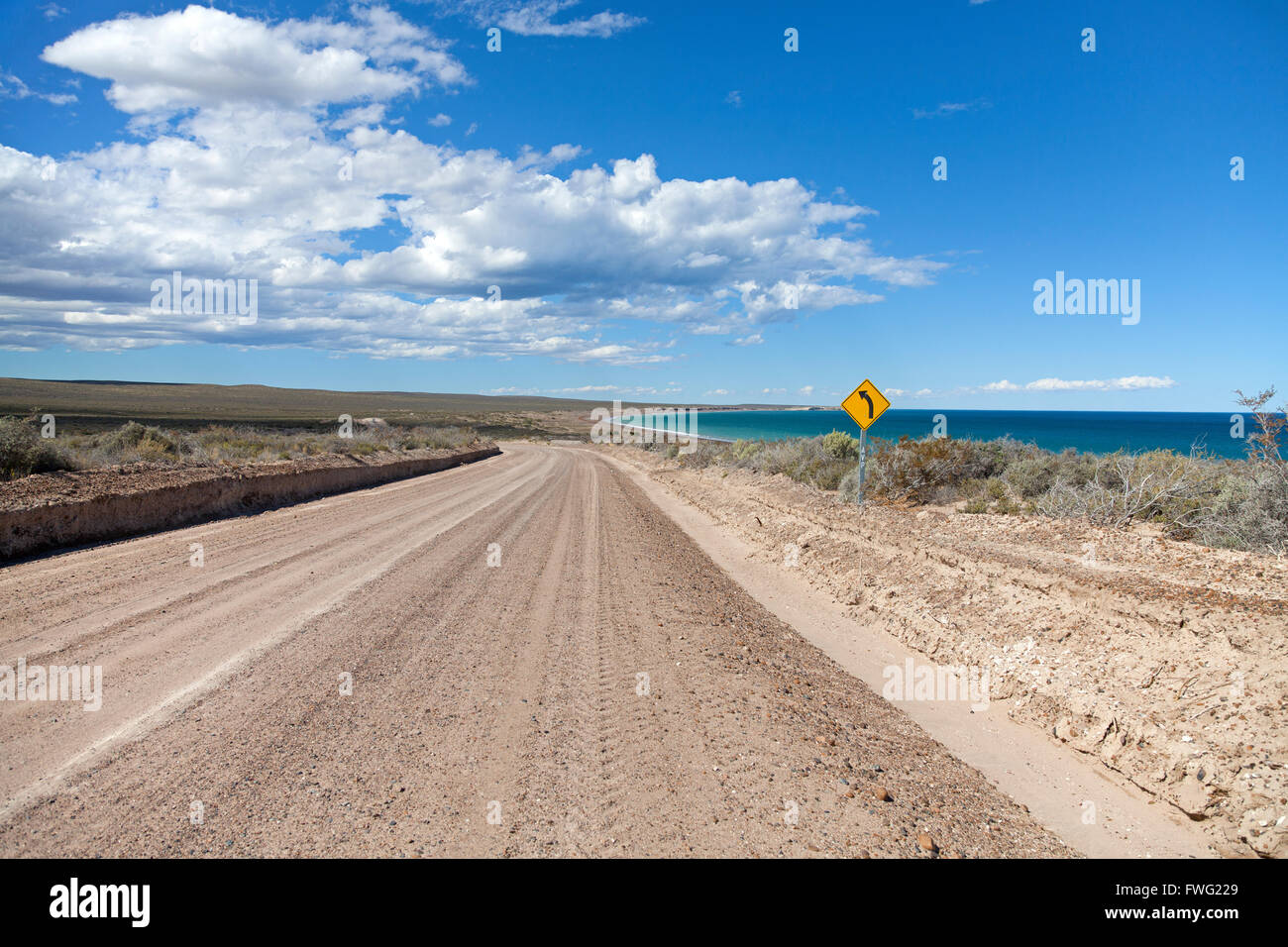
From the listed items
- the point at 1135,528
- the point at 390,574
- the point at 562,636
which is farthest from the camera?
the point at 1135,528

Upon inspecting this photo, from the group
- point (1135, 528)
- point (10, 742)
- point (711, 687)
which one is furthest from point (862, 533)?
point (10, 742)

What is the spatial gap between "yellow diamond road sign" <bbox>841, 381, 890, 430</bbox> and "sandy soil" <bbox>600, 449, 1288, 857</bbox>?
11.0ft

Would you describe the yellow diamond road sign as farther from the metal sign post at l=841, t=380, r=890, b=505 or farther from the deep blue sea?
the deep blue sea

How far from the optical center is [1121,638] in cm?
557

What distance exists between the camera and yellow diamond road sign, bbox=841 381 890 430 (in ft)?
44.0

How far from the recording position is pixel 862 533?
36.8 feet

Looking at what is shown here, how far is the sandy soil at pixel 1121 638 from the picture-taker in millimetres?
4199

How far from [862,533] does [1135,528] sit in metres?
3.95

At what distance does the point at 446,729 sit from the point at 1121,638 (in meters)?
5.60

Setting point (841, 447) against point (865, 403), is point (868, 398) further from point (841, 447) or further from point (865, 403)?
point (841, 447)

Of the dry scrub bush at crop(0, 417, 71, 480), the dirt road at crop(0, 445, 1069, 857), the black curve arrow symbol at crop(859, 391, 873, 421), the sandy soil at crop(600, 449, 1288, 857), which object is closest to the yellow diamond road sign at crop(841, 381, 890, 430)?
the black curve arrow symbol at crop(859, 391, 873, 421)

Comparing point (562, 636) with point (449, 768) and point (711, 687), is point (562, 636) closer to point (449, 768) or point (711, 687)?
point (711, 687)

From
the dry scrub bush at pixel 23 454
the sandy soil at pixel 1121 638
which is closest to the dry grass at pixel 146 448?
the dry scrub bush at pixel 23 454

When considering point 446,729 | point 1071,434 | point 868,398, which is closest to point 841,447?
point 868,398
